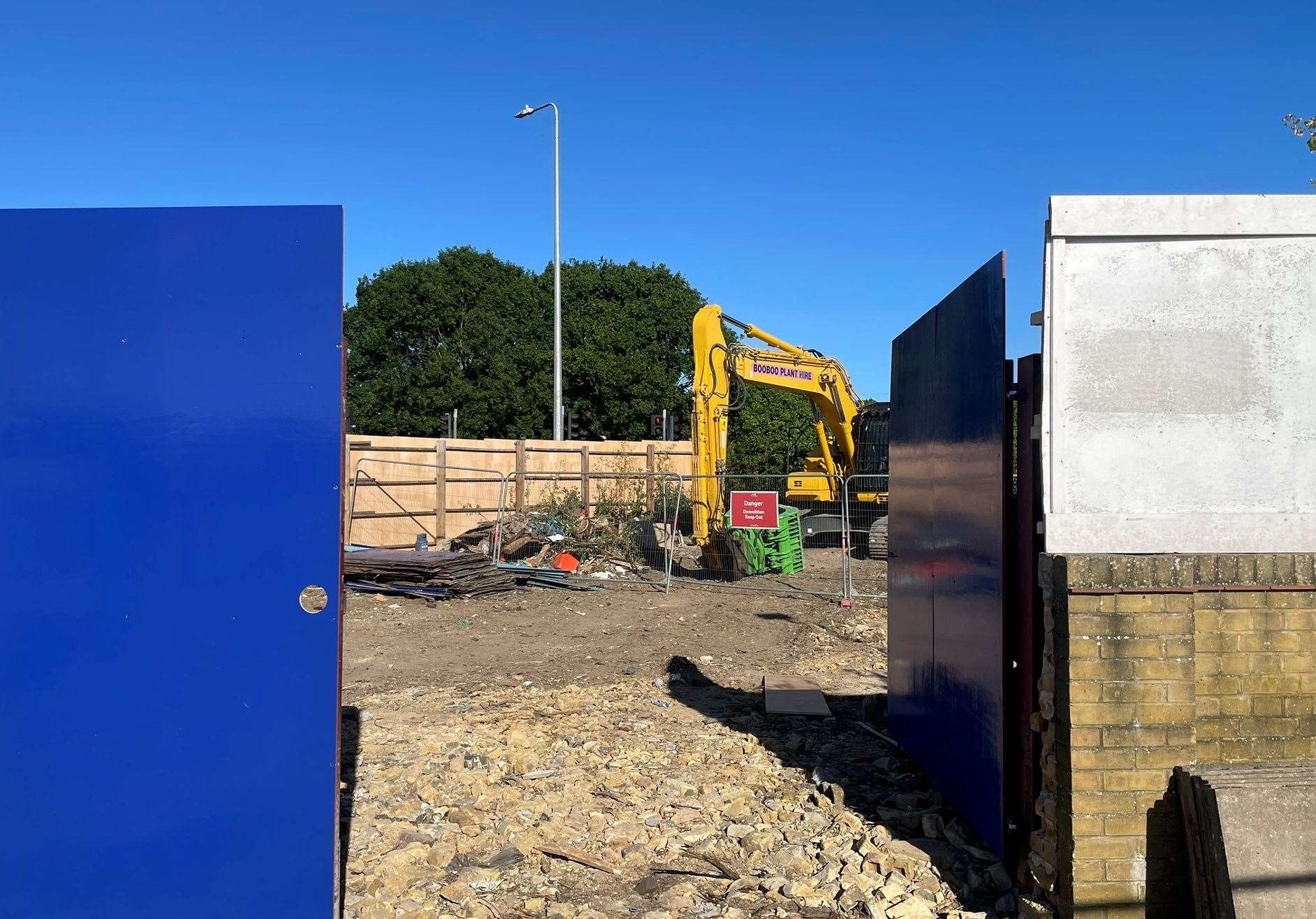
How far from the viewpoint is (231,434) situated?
300 cm

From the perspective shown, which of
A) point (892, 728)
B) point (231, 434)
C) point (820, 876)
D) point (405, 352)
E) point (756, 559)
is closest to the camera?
point (231, 434)

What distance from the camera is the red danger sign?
14570 millimetres

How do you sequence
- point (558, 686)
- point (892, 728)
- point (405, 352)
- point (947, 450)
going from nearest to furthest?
point (947, 450) < point (892, 728) < point (558, 686) < point (405, 352)

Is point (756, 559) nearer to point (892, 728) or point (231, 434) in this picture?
point (892, 728)

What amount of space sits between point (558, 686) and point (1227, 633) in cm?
583

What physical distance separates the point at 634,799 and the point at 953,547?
7.33ft

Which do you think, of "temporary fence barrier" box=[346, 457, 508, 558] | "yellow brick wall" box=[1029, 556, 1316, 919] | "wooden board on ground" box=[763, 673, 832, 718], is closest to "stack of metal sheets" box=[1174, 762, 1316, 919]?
"yellow brick wall" box=[1029, 556, 1316, 919]

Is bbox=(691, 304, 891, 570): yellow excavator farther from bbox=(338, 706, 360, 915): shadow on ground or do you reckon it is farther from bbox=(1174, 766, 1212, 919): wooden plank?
bbox=(1174, 766, 1212, 919): wooden plank

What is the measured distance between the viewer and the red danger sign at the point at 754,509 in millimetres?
14570

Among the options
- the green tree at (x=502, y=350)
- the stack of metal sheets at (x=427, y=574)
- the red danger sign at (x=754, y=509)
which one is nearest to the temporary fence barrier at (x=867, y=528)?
the red danger sign at (x=754, y=509)

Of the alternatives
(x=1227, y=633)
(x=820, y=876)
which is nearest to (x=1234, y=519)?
(x=1227, y=633)

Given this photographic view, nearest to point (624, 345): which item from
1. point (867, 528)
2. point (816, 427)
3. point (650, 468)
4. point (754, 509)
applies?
point (650, 468)

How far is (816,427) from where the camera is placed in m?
20.4

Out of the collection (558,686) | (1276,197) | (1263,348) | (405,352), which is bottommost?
(558,686)
